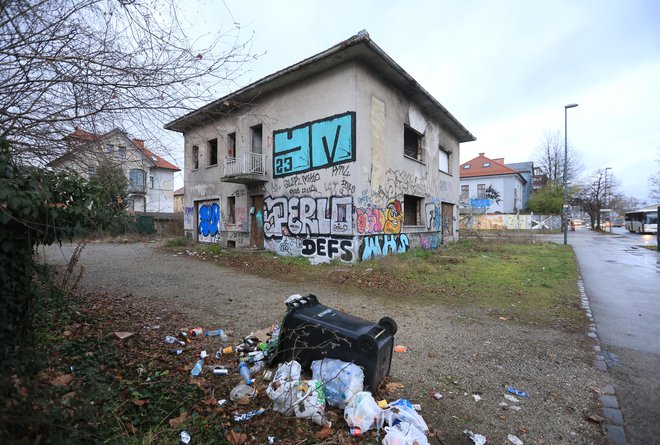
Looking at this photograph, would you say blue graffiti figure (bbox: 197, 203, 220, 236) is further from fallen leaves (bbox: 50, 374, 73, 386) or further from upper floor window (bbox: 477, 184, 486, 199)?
upper floor window (bbox: 477, 184, 486, 199)

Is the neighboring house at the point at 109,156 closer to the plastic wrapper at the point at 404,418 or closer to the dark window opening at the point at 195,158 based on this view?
the plastic wrapper at the point at 404,418

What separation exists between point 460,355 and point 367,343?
6.14 ft

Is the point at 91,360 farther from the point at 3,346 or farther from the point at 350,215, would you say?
the point at 350,215

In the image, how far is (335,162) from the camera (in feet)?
35.2

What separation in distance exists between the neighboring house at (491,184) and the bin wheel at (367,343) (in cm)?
3880

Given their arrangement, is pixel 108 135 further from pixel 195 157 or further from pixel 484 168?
pixel 484 168

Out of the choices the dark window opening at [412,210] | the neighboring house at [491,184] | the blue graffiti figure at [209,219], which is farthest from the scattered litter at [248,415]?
the neighboring house at [491,184]

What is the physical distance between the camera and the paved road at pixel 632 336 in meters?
2.77

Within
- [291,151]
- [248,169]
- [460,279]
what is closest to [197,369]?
[460,279]

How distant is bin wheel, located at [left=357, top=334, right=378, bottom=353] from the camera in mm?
2604

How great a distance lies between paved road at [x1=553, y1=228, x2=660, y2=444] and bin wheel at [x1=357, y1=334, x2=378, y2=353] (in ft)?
6.84

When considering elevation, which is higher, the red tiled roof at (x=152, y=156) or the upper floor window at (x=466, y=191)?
the upper floor window at (x=466, y=191)

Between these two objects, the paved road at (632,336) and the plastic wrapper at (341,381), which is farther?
the paved road at (632,336)

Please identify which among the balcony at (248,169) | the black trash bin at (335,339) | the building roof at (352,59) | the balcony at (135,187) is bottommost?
the black trash bin at (335,339)
